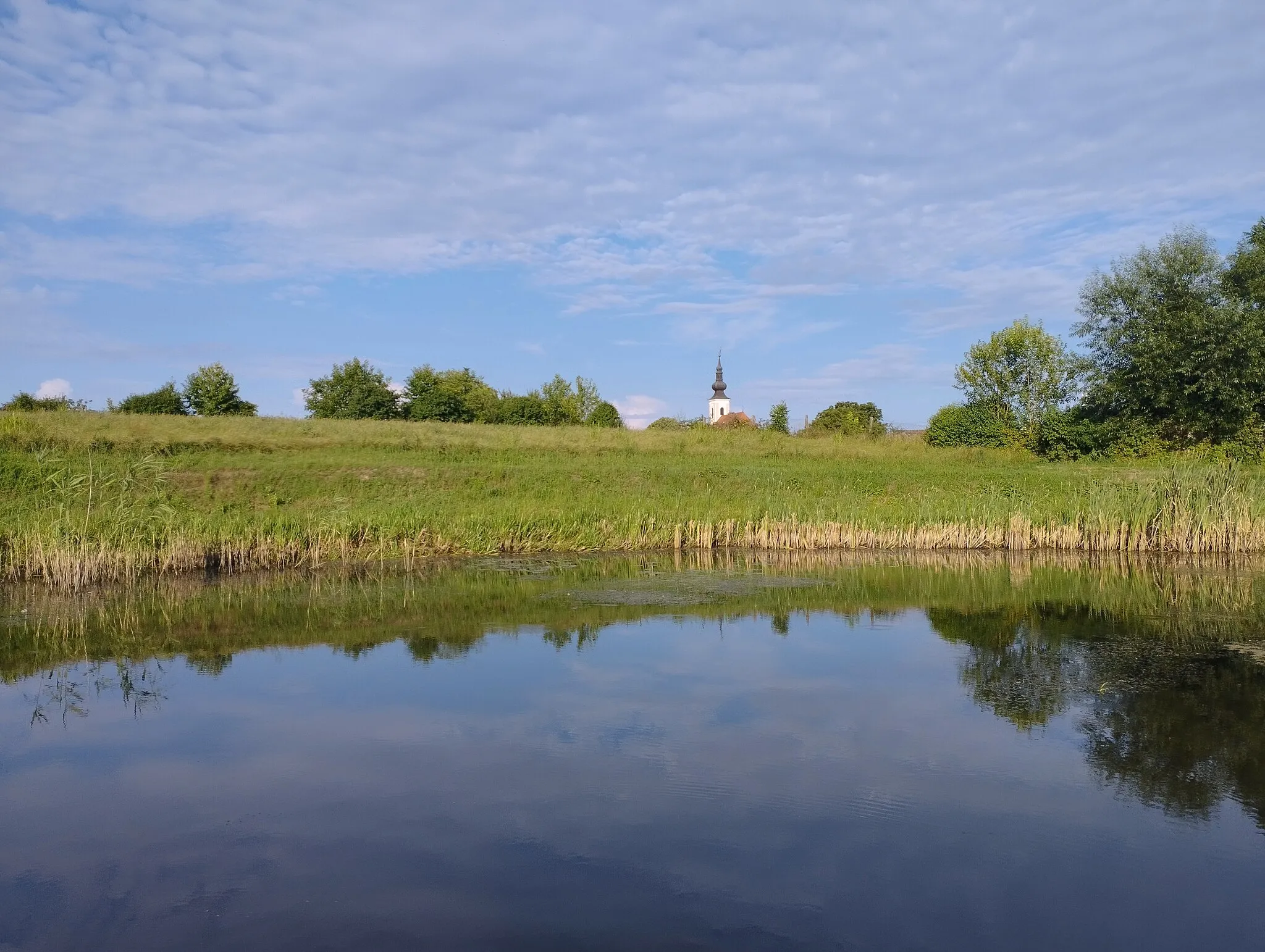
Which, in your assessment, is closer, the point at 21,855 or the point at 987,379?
the point at 21,855

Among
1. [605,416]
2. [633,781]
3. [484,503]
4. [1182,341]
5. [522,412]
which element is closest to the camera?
[633,781]

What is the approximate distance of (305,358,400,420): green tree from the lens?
47.8 m

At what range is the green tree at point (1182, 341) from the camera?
31.2 metres

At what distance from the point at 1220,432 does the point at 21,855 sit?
36.9 metres

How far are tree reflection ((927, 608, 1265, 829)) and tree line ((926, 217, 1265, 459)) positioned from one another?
81.1 ft

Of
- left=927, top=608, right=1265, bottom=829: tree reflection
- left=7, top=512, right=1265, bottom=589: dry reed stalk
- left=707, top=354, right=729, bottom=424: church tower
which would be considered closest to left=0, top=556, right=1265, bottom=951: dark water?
left=927, top=608, right=1265, bottom=829: tree reflection

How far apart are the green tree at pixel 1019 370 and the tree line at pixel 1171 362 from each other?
15768 millimetres

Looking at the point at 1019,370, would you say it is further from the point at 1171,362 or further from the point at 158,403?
the point at 158,403

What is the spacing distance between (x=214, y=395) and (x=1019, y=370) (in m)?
44.5

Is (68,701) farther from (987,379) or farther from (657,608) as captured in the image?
(987,379)

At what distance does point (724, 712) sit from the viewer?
773cm

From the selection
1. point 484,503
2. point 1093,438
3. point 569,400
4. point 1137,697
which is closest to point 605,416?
point 569,400

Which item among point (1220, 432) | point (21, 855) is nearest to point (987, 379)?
point (1220, 432)

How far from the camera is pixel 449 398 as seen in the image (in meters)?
51.2
